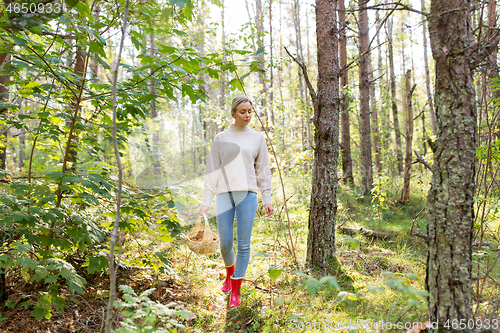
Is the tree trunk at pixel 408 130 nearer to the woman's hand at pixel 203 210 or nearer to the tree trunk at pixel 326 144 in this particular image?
the tree trunk at pixel 326 144

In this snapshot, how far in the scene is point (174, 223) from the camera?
8.75 feet

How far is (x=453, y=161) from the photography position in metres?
1.52

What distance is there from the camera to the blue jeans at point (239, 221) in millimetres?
2662

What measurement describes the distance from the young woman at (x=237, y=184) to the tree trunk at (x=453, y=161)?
5.04 feet

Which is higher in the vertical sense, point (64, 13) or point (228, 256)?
point (64, 13)

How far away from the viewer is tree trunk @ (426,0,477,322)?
151 centimetres

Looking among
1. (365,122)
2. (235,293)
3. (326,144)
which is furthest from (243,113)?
(365,122)

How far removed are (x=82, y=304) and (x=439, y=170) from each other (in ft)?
10.7

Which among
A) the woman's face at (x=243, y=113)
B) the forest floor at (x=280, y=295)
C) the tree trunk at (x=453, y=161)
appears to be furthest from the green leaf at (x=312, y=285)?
the woman's face at (x=243, y=113)

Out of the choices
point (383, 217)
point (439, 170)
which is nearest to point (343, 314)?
point (439, 170)

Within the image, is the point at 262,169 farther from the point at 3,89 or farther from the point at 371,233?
the point at 3,89

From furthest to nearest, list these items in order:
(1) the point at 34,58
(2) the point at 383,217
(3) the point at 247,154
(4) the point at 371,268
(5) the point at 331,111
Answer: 1. (2) the point at 383,217
2. (4) the point at 371,268
3. (5) the point at 331,111
4. (3) the point at 247,154
5. (1) the point at 34,58

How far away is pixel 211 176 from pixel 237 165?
0.31 m

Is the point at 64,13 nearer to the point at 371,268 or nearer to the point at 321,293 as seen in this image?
the point at 321,293
